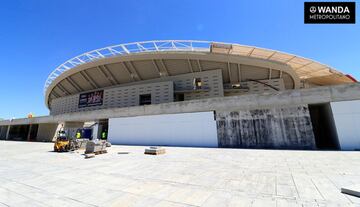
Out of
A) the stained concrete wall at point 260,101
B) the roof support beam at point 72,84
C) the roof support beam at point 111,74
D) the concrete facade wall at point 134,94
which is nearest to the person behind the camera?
the stained concrete wall at point 260,101

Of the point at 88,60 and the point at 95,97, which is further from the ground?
the point at 88,60

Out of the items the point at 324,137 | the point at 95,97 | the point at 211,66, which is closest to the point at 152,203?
the point at 324,137

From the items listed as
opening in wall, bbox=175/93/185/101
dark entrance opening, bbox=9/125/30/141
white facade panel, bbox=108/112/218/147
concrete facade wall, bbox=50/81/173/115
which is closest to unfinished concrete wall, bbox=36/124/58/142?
concrete facade wall, bbox=50/81/173/115

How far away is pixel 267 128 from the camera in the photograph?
13.6 metres

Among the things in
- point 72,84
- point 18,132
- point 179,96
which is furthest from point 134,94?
point 18,132

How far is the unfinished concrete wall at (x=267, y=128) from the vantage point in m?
12.7

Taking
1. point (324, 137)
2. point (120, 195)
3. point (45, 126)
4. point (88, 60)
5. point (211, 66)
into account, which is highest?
point (88, 60)

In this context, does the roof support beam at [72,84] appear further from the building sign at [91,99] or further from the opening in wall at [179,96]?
the opening in wall at [179,96]

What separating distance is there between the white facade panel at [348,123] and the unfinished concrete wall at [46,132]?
142 ft

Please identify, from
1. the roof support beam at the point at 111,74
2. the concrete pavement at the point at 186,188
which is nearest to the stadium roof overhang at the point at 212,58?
the roof support beam at the point at 111,74

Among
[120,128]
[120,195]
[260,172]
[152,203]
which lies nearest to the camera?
[152,203]

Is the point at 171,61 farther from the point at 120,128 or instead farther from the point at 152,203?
the point at 152,203

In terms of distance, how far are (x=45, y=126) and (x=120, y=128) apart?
23.8 metres

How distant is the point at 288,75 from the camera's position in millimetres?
26016
